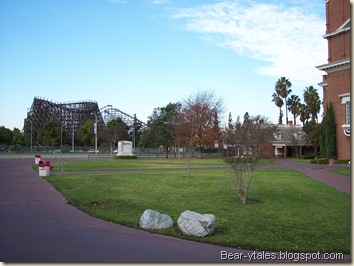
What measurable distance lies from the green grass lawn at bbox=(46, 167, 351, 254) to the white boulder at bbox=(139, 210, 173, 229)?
242 millimetres

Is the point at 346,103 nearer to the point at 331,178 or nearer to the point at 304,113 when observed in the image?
the point at 331,178

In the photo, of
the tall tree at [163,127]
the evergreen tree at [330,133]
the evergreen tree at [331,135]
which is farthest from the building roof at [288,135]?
the evergreen tree at [331,135]

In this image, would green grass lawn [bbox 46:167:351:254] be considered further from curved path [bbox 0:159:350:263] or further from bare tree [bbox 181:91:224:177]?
bare tree [bbox 181:91:224:177]

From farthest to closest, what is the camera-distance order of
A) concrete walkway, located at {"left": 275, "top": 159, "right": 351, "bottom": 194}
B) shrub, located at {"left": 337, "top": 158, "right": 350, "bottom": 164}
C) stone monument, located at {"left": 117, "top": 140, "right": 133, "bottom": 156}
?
1. stone monument, located at {"left": 117, "top": 140, "right": 133, "bottom": 156}
2. shrub, located at {"left": 337, "top": 158, "right": 350, "bottom": 164}
3. concrete walkway, located at {"left": 275, "top": 159, "right": 351, "bottom": 194}

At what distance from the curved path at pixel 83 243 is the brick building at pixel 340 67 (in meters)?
38.8

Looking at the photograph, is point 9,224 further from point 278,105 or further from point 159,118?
point 278,105

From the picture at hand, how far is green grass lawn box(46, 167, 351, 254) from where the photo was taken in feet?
26.3

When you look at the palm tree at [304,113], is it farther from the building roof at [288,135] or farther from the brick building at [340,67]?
the brick building at [340,67]

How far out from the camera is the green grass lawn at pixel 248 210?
8008 millimetres

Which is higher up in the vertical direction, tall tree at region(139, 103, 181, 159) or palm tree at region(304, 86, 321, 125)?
palm tree at region(304, 86, 321, 125)

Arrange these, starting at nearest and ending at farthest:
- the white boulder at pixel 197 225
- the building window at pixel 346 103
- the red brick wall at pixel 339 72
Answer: the white boulder at pixel 197 225 < the building window at pixel 346 103 < the red brick wall at pixel 339 72

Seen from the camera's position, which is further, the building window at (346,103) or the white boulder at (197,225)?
the building window at (346,103)

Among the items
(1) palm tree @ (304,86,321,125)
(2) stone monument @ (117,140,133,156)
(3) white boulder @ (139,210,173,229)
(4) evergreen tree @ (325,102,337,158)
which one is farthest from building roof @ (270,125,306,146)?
(3) white boulder @ (139,210,173,229)

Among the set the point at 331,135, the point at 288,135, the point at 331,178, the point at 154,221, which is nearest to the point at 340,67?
the point at 331,135
